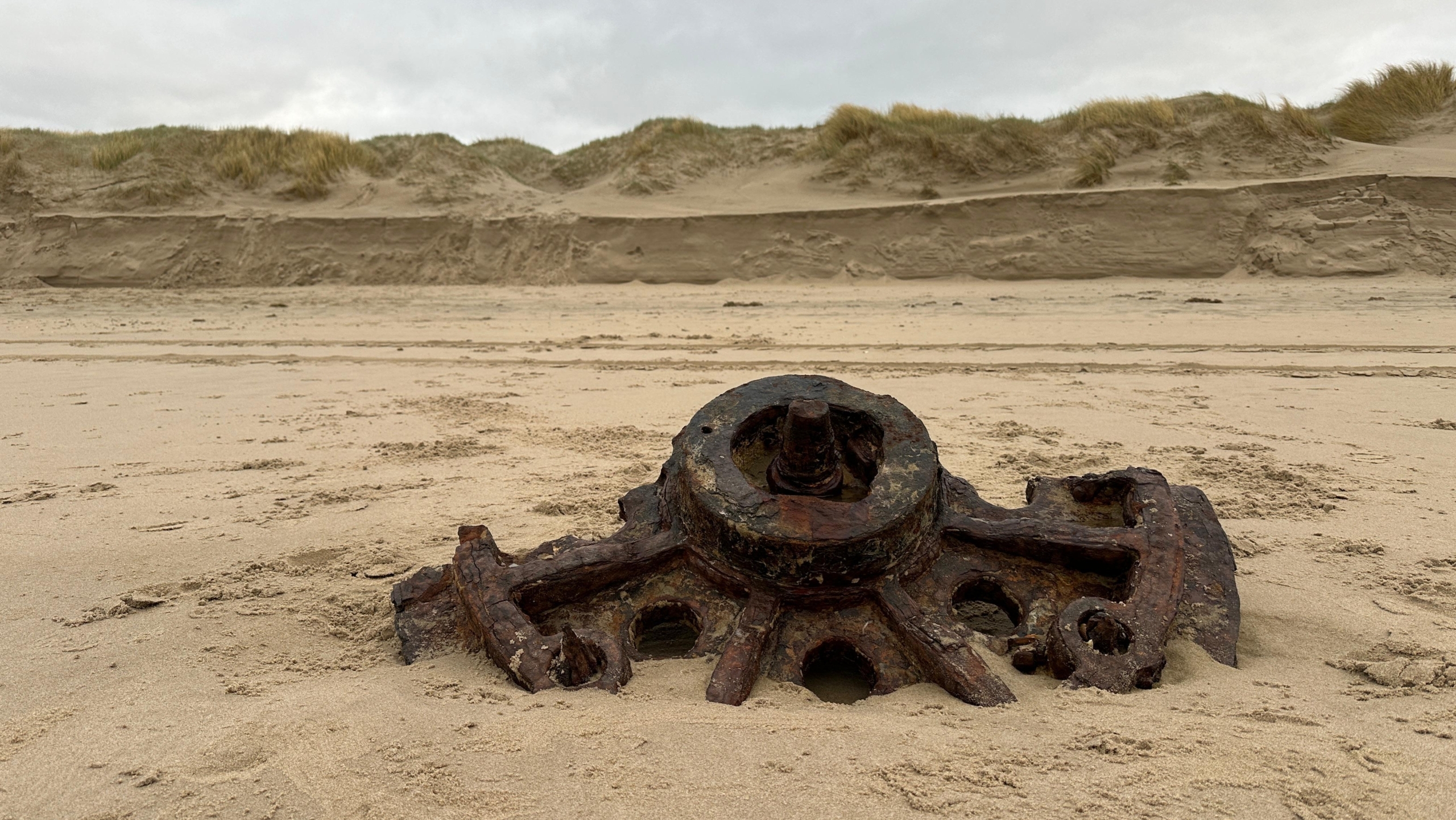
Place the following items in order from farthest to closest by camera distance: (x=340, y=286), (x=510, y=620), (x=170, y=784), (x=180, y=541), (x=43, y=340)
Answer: (x=340, y=286)
(x=43, y=340)
(x=180, y=541)
(x=510, y=620)
(x=170, y=784)

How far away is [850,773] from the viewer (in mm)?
1365

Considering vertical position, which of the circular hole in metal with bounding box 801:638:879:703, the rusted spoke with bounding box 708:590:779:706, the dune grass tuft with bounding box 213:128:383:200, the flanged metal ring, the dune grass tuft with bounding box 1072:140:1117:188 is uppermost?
the dune grass tuft with bounding box 213:128:383:200

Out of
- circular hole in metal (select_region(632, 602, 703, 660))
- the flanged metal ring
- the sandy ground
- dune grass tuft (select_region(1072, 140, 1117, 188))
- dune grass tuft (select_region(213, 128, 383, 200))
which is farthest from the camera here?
dune grass tuft (select_region(213, 128, 383, 200))

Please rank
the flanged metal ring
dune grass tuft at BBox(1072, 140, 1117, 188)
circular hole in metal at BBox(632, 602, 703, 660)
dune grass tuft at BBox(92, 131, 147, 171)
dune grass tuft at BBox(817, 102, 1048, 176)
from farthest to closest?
dune grass tuft at BBox(92, 131, 147, 171)
dune grass tuft at BBox(817, 102, 1048, 176)
dune grass tuft at BBox(1072, 140, 1117, 188)
circular hole in metal at BBox(632, 602, 703, 660)
the flanged metal ring

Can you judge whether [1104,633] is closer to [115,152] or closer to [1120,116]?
[1120,116]

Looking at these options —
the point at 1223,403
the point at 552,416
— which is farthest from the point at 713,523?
the point at 1223,403

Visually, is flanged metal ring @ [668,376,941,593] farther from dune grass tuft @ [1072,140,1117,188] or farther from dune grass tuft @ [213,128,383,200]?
dune grass tuft @ [213,128,383,200]

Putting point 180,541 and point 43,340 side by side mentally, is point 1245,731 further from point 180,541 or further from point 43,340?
point 43,340

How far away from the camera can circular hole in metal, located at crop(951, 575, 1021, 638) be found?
7.04 ft

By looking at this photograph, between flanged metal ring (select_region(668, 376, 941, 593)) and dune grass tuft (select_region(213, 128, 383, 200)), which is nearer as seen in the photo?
flanged metal ring (select_region(668, 376, 941, 593))

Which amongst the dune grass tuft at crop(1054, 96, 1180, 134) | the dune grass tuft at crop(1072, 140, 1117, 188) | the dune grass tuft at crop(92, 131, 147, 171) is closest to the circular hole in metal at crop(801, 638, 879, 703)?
the dune grass tuft at crop(1072, 140, 1117, 188)

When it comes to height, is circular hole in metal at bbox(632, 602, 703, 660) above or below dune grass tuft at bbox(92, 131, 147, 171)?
below

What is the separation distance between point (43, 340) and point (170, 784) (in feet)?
31.6

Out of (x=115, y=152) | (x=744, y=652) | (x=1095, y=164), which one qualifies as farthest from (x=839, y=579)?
(x=115, y=152)
